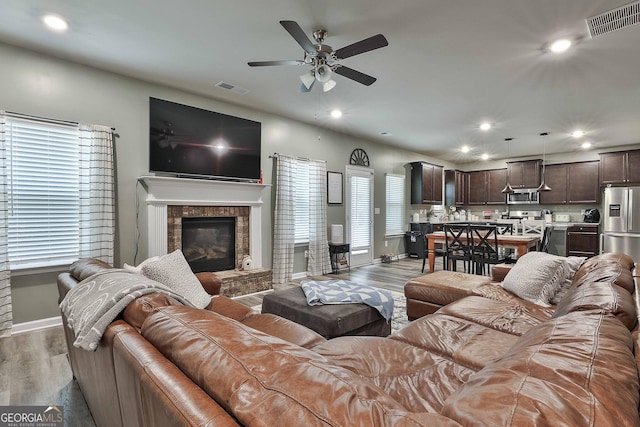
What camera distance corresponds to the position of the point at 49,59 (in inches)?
126

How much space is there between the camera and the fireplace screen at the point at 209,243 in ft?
14.0

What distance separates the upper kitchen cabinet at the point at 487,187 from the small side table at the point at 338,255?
5.20 meters

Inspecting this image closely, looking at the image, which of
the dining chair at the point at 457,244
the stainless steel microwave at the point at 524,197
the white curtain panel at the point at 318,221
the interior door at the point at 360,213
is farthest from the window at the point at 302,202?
the stainless steel microwave at the point at 524,197

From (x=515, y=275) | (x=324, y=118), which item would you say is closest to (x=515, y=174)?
(x=324, y=118)

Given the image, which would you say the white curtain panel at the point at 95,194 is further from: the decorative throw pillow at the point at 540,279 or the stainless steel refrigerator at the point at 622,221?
the stainless steel refrigerator at the point at 622,221

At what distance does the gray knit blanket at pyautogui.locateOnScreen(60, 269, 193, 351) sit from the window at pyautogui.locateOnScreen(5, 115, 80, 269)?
2.23 m

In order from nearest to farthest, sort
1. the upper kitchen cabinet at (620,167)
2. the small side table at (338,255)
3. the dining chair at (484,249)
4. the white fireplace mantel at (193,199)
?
1. the white fireplace mantel at (193,199)
2. the dining chair at (484,249)
3. the small side table at (338,255)
4. the upper kitchen cabinet at (620,167)

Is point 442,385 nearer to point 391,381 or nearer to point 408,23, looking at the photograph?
point 391,381

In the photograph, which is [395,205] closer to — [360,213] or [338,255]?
[360,213]

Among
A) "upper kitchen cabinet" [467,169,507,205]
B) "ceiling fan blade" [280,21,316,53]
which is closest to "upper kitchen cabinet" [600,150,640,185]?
"upper kitchen cabinet" [467,169,507,205]

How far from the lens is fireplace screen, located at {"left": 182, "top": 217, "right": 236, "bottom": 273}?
4273mm

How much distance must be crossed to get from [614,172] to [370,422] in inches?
370

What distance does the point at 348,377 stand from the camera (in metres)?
0.78

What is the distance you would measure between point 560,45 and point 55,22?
14.5ft
